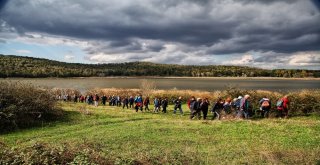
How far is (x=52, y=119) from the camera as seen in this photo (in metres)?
25.6

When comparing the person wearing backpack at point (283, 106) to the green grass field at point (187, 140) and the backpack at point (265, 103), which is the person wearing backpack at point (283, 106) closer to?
the backpack at point (265, 103)

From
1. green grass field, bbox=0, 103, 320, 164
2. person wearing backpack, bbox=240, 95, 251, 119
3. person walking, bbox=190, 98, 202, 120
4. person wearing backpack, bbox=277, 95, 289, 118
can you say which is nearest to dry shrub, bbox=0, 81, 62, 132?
green grass field, bbox=0, 103, 320, 164

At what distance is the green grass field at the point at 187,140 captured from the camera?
13195 millimetres

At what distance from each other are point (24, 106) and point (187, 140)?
13.7 m

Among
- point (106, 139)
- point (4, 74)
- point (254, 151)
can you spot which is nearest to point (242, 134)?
point (254, 151)

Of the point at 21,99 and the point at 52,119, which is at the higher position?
the point at 21,99

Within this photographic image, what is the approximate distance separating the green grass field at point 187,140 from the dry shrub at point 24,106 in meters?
1.76

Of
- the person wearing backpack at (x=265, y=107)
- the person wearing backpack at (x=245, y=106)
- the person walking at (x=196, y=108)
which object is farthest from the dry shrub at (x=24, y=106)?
the person wearing backpack at (x=265, y=107)

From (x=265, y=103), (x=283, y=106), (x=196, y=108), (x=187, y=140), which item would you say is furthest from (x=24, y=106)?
(x=283, y=106)

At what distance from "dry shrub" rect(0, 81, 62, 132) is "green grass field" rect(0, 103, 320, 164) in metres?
1.76

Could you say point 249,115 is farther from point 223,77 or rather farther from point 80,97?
point 223,77

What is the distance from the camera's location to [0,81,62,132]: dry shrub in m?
22.6

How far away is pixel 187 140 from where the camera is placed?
1688cm

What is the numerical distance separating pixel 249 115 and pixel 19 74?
12327cm
